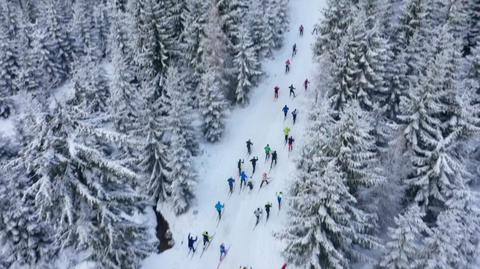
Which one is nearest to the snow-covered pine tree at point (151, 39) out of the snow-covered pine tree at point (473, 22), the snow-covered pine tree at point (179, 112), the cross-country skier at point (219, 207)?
the snow-covered pine tree at point (179, 112)

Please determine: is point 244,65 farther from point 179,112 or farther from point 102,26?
point 102,26

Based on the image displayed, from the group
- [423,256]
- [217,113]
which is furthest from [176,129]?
[423,256]

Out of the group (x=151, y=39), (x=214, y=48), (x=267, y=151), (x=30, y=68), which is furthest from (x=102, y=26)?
(x=267, y=151)

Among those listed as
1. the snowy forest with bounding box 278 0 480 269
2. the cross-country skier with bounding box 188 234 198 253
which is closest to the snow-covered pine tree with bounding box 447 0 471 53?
the snowy forest with bounding box 278 0 480 269

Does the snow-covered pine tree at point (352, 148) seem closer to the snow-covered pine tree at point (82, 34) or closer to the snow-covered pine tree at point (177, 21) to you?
the snow-covered pine tree at point (177, 21)

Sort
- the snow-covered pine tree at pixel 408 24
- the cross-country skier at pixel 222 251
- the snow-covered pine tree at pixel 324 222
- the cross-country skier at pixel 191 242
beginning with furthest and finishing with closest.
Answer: the snow-covered pine tree at pixel 408 24
the cross-country skier at pixel 191 242
the cross-country skier at pixel 222 251
the snow-covered pine tree at pixel 324 222

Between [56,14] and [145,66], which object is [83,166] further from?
[56,14]
